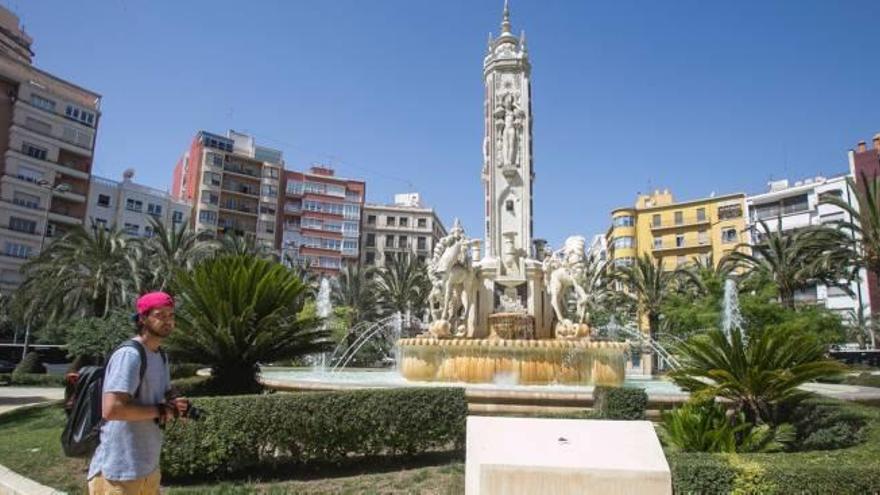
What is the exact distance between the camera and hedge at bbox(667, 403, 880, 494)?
4805 mm

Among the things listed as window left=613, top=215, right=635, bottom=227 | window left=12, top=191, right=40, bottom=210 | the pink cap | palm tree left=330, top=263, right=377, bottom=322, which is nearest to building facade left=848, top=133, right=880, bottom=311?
window left=613, top=215, right=635, bottom=227

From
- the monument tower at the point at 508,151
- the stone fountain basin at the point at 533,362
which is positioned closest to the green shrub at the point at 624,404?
the stone fountain basin at the point at 533,362

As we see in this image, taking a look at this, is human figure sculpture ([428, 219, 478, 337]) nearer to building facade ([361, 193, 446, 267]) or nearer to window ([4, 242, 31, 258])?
window ([4, 242, 31, 258])

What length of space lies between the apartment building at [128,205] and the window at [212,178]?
559cm

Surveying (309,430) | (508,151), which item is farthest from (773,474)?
(508,151)

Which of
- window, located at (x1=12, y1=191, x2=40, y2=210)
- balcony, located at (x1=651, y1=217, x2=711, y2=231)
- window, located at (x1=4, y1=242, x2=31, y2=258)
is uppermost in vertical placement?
balcony, located at (x1=651, y1=217, x2=711, y2=231)

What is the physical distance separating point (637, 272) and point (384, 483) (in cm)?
3668

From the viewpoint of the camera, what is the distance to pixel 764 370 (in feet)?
25.6

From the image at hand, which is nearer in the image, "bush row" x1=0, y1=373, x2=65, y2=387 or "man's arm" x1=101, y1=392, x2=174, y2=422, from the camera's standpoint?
"man's arm" x1=101, y1=392, x2=174, y2=422

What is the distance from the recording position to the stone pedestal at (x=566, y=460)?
3656 millimetres

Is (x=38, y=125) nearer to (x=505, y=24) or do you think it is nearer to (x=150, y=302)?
(x=505, y=24)

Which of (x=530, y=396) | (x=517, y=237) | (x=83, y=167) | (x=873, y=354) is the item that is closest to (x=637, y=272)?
(x=873, y=354)

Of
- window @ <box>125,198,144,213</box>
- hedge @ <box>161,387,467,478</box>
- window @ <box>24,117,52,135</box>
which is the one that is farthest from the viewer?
window @ <box>125,198,144,213</box>

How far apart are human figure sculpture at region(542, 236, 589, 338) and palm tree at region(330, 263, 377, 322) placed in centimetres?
2871
